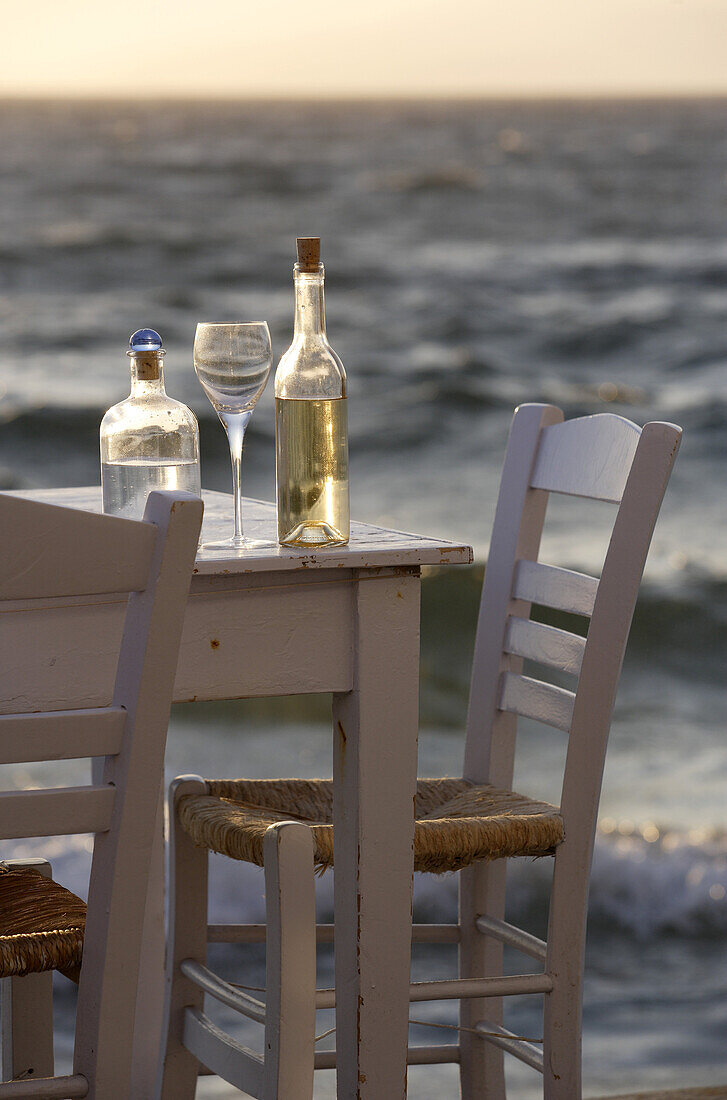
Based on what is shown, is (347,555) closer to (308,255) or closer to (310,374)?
(310,374)

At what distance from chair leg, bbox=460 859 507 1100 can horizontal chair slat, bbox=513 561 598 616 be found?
310mm

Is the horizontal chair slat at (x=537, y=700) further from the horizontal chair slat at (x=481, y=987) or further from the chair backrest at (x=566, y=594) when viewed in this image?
the horizontal chair slat at (x=481, y=987)

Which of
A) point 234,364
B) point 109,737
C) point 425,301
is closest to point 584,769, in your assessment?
point 234,364

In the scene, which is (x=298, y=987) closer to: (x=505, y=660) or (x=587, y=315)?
(x=505, y=660)

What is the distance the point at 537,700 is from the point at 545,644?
64 mm

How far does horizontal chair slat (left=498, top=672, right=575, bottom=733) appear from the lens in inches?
64.2

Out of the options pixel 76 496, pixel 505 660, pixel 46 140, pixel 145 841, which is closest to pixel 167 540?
pixel 145 841

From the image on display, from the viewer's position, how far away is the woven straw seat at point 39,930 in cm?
109

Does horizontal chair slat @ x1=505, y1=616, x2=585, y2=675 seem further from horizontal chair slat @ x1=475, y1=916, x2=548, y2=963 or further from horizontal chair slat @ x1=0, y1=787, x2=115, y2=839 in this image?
horizontal chair slat @ x1=0, y1=787, x2=115, y2=839

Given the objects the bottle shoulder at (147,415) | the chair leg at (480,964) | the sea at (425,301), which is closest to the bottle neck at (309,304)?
the bottle shoulder at (147,415)

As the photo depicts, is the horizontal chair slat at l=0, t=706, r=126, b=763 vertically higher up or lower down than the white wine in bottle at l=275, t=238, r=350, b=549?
lower down

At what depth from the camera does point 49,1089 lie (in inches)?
38.7

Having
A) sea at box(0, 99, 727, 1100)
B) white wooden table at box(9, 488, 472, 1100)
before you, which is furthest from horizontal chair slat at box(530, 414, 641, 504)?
sea at box(0, 99, 727, 1100)

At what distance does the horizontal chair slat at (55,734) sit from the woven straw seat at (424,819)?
447mm
